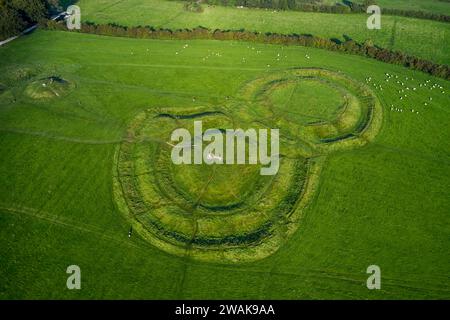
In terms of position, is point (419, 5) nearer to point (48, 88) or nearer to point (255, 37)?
point (255, 37)

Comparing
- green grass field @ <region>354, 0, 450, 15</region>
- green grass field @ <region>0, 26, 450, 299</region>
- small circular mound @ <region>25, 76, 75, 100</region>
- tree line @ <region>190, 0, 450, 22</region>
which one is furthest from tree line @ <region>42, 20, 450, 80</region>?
green grass field @ <region>354, 0, 450, 15</region>

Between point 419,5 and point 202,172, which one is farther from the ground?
point 419,5

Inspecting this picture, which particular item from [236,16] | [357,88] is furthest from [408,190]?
[236,16]

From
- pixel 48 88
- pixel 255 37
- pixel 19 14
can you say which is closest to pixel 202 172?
pixel 48 88

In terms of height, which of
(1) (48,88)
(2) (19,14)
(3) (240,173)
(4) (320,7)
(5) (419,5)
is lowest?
(3) (240,173)

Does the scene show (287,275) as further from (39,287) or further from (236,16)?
(236,16)
